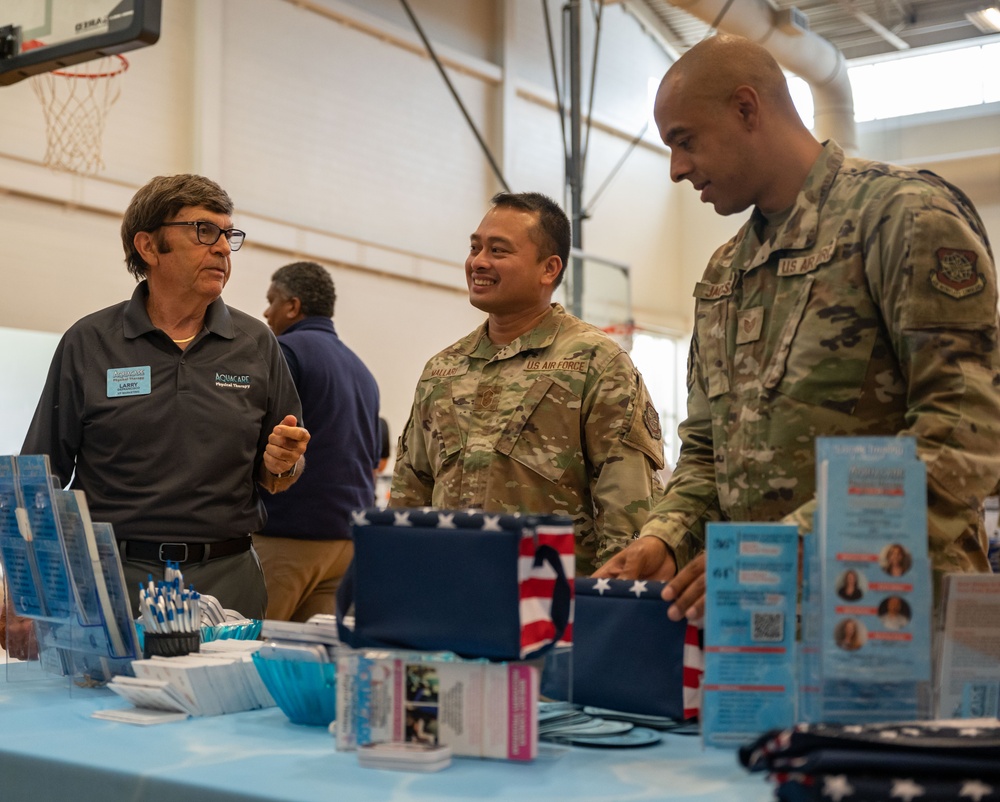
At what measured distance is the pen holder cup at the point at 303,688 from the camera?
4.85 ft

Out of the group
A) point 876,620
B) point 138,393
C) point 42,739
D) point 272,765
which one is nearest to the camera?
point 876,620

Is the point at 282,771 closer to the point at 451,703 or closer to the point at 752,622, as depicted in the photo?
the point at 451,703

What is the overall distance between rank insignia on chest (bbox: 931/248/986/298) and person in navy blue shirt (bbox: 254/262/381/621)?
249cm

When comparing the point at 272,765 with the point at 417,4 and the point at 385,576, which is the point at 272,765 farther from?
the point at 417,4

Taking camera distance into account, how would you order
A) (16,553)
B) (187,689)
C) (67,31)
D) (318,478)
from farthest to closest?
(318,478), (67,31), (16,553), (187,689)

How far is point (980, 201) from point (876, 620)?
10468mm

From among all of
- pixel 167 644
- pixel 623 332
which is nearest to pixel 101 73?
pixel 623 332

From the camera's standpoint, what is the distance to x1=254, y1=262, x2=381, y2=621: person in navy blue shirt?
12.2 ft

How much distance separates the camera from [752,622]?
1278 mm

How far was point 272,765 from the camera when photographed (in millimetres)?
1278

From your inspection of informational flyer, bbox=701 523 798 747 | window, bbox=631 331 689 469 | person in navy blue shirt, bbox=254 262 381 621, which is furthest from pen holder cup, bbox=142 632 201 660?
window, bbox=631 331 689 469

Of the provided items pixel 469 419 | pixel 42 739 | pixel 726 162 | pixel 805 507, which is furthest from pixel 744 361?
pixel 42 739

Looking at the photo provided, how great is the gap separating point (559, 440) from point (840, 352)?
0.88 meters

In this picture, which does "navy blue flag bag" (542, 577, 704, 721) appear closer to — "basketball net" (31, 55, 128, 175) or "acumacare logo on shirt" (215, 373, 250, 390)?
"acumacare logo on shirt" (215, 373, 250, 390)
